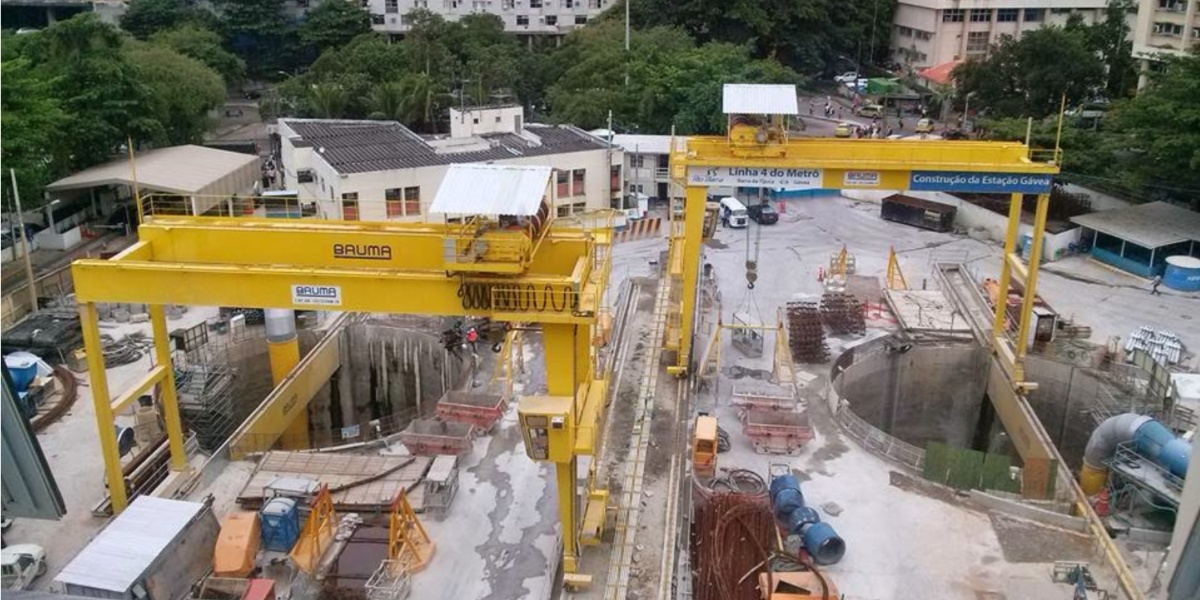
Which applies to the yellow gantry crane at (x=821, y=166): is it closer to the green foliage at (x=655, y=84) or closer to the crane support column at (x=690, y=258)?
the crane support column at (x=690, y=258)

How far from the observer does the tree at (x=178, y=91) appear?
50.0 metres

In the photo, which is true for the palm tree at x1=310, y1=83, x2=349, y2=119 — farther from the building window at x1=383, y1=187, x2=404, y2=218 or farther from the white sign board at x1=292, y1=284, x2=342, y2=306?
the white sign board at x1=292, y1=284, x2=342, y2=306

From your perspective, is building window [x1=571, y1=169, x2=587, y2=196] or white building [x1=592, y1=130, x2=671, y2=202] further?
white building [x1=592, y1=130, x2=671, y2=202]

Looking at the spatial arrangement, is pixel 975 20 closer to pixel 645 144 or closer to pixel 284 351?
pixel 645 144

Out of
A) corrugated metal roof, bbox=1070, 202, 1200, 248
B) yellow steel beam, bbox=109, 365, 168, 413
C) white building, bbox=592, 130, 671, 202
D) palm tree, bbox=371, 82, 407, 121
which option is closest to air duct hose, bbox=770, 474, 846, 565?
yellow steel beam, bbox=109, 365, 168, 413

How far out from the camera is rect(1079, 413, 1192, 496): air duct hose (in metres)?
21.6

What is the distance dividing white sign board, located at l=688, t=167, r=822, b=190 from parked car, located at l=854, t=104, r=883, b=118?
1697 inches

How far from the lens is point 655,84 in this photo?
54.2 m

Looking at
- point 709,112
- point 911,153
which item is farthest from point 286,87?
point 911,153

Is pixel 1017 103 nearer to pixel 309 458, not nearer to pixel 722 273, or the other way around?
pixel 722 273

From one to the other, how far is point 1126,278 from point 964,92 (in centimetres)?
2508

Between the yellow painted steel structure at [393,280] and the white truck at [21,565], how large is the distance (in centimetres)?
201


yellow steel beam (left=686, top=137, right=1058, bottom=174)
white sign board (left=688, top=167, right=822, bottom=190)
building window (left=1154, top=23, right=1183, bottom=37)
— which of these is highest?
building window (left=1154, top=23, right=1183, bottom=37)

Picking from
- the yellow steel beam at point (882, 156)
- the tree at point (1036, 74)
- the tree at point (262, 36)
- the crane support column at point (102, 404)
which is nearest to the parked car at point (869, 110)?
the tree at point (1036, 74)
